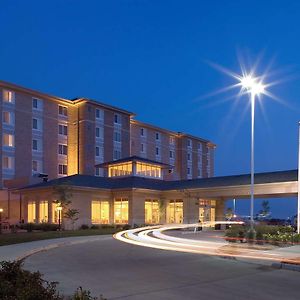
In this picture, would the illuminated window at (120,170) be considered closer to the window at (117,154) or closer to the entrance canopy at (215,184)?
the entrance canopy at (215,184)

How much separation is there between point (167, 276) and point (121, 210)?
35596 millimetres

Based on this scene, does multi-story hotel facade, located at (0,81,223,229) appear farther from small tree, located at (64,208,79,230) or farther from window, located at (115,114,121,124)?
small tree, located at (64,208,79,230)

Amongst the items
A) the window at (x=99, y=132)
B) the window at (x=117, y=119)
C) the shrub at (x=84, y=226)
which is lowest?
the shrub at (x=84, y=226)

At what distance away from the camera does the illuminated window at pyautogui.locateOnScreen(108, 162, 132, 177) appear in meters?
55.3

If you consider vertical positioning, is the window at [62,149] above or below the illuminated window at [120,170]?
above

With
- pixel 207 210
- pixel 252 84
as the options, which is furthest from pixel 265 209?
pixel 252 84

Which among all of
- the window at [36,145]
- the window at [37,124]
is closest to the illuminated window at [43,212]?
the window at [36,145]

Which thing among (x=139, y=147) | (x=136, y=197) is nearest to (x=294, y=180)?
(x=136, y=197)

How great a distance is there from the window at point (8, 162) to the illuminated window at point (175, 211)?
21.1 meters

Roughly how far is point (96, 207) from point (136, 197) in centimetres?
429

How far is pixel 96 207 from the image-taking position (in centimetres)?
4766

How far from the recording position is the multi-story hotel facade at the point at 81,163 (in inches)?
1871

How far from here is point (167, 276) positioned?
1309cm

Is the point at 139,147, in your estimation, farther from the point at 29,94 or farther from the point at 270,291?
the point at 270,291
